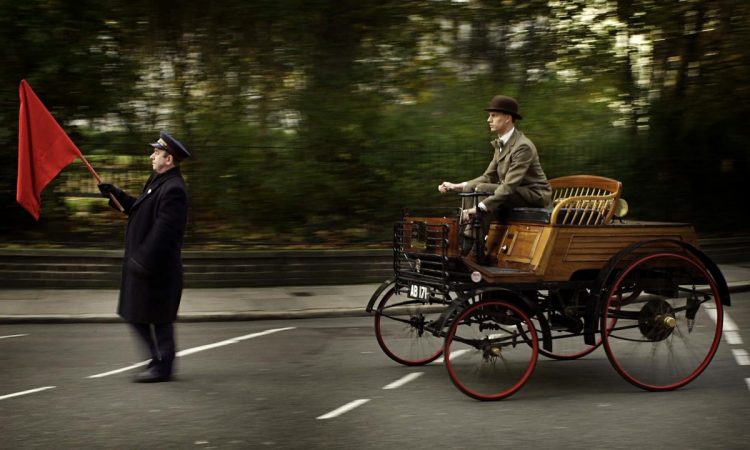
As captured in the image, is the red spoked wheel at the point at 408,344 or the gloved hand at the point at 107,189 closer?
the gloved hand at the point at 107,189

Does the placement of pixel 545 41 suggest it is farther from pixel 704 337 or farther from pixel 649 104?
pixel 704 337

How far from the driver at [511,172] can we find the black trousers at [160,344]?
248cm

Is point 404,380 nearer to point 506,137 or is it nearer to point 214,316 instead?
point 506,137

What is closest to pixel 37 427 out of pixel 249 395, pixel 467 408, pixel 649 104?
pixel 249 395

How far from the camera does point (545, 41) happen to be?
14891 mm

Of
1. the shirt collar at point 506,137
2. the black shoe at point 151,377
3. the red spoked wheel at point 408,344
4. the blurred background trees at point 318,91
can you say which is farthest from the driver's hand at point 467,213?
the blurred background trees at point 318,91

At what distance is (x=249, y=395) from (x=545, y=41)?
10.1 m

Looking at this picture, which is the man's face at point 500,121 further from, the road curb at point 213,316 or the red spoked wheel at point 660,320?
the road curb at point 213,316

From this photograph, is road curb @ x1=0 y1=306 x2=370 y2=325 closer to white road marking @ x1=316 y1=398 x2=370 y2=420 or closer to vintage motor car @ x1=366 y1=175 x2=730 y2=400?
vintage motor car @ x1=366 y1=175 x2=730 y2=400

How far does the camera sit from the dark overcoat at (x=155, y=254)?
684 centimetres

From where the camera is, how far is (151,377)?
6.98 m

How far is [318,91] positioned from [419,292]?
7.71m

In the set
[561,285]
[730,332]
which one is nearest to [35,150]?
[561,285]

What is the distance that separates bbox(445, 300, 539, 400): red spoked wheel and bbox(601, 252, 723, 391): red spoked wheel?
0.67 m
